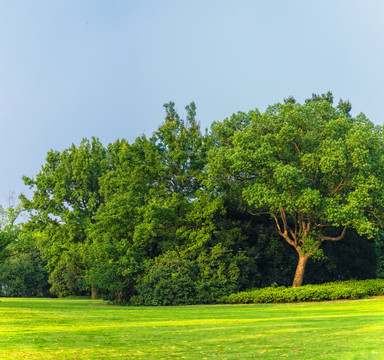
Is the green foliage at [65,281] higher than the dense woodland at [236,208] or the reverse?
the reverse

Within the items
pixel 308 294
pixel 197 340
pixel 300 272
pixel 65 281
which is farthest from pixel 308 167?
pixel 65 281

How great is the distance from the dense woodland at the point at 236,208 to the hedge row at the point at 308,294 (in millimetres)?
1563

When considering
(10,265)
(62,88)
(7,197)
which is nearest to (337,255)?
(62,88)

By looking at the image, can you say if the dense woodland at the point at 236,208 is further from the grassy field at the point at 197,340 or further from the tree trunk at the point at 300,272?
the grassy field at the point at 197,340

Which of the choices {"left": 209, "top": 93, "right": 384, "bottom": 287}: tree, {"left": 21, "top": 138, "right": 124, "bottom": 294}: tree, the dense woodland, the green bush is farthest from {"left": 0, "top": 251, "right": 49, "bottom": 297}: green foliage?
{"left": 209, "top": 93, "right": 384, "bottom": 287}: tree

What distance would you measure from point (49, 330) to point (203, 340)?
5.23 m

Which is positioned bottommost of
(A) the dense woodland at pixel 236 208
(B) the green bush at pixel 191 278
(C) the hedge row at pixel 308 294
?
(C) the hedge row at pixel 308 294

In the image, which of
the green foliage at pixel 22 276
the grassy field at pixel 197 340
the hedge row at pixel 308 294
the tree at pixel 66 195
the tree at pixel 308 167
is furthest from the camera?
the green foliage at pixel 22 276

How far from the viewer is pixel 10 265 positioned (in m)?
56.0

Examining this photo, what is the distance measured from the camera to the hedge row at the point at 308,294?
86.2 ft

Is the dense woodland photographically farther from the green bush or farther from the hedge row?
the hedge row

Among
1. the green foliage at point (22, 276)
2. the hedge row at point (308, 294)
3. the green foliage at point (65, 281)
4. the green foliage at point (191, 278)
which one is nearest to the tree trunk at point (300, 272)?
the hedge row at point (308, 294)

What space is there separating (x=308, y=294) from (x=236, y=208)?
9.39 m

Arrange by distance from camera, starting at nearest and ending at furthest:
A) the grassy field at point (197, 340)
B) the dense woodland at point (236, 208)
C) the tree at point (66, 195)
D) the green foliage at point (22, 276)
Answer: the grassy field at point (197, 340), the dense woodland at point (236, 208), the tree at point (66, 195), the green foliage at point (22, 276)
